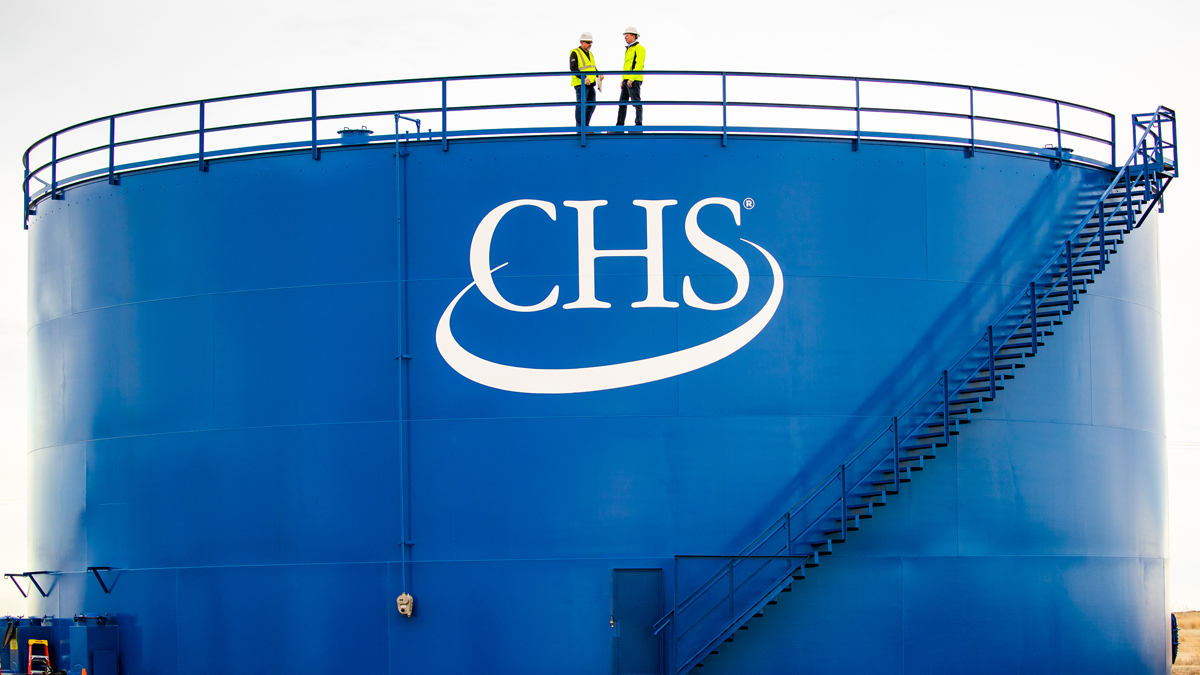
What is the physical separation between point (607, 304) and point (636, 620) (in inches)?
168

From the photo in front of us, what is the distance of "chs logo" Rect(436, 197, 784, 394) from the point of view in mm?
16906

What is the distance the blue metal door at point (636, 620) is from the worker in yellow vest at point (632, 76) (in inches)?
255

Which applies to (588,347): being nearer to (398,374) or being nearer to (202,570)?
(398,374)

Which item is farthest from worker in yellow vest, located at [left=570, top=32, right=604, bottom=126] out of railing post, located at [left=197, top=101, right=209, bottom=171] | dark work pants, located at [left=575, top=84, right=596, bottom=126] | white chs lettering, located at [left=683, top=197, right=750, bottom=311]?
railing post, located at [left=197, top=101, right=209, bottom=171]

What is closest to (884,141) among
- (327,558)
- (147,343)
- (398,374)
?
(398,374)

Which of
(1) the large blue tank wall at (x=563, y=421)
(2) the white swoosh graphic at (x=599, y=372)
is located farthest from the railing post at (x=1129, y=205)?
(2) the white swoosh graphic at (x=599, y=372)

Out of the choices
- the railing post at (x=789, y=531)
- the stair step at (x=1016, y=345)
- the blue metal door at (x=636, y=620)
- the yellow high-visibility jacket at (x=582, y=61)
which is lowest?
the blue metal door at (x=636, y=620)

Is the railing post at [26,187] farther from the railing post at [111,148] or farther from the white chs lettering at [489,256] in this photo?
the white chs lettering at [489,256]

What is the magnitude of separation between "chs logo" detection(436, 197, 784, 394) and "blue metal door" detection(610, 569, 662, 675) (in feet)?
8.58

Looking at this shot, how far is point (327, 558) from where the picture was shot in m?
17.1

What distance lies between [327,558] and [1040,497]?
1025 cm

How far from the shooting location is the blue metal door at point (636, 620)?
16.3m

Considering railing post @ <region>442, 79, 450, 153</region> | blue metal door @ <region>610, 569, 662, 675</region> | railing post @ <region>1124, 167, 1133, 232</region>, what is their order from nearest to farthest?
blue metal door @ <region>610, 569, 662, 675</region>
railing post @ <region>442, 79, 450, 153</region>
railing post @ <region>1124, 167, 1133, 232</region>

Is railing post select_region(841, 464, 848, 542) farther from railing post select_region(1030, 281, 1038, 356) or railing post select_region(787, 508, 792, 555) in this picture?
railing post select_region(1030, 281, 1038, 356)
